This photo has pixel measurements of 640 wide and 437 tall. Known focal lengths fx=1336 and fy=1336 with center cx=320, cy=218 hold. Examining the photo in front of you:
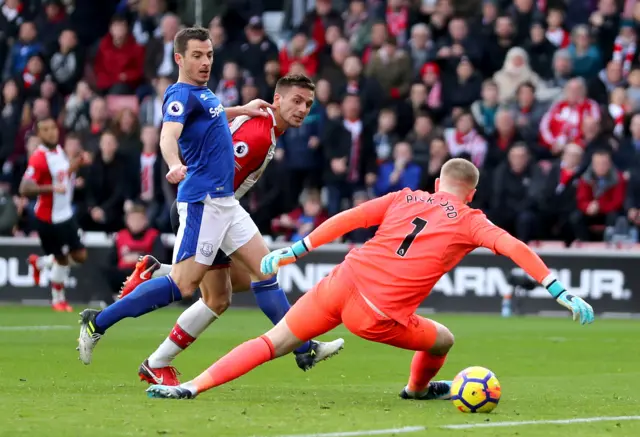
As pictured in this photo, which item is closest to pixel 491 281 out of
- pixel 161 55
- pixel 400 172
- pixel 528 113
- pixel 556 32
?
pixel 400 172

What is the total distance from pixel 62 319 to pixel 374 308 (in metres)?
9.35

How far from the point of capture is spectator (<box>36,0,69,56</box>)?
24.8m

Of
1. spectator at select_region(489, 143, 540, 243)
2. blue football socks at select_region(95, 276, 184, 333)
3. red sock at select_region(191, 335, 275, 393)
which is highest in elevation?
blue football socks at select_region(95, 276, 184, 333)

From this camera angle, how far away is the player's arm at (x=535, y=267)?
302 inches

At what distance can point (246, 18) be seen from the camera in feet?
80.1

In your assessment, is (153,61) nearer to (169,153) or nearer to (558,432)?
(169,153)

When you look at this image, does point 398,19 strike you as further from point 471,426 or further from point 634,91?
point 471,426

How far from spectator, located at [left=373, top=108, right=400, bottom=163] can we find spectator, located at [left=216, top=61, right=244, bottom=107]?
2.49m

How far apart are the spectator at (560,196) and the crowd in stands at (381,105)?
0.07 feet

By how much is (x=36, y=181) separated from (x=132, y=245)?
89.8 inches

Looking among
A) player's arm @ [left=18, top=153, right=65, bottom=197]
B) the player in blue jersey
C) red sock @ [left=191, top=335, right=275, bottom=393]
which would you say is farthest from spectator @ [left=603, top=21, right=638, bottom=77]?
red sock @ [left=191, top=335, right=275, bottom=393]

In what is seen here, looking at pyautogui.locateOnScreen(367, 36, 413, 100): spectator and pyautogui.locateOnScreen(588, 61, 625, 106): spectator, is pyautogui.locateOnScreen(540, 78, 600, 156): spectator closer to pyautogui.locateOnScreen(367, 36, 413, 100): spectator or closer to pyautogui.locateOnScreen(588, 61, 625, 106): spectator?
pyautogui.locateOnScreen(588, 61, 625, 106): spectator

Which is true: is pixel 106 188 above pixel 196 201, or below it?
below

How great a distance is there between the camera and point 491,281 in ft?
62.6
